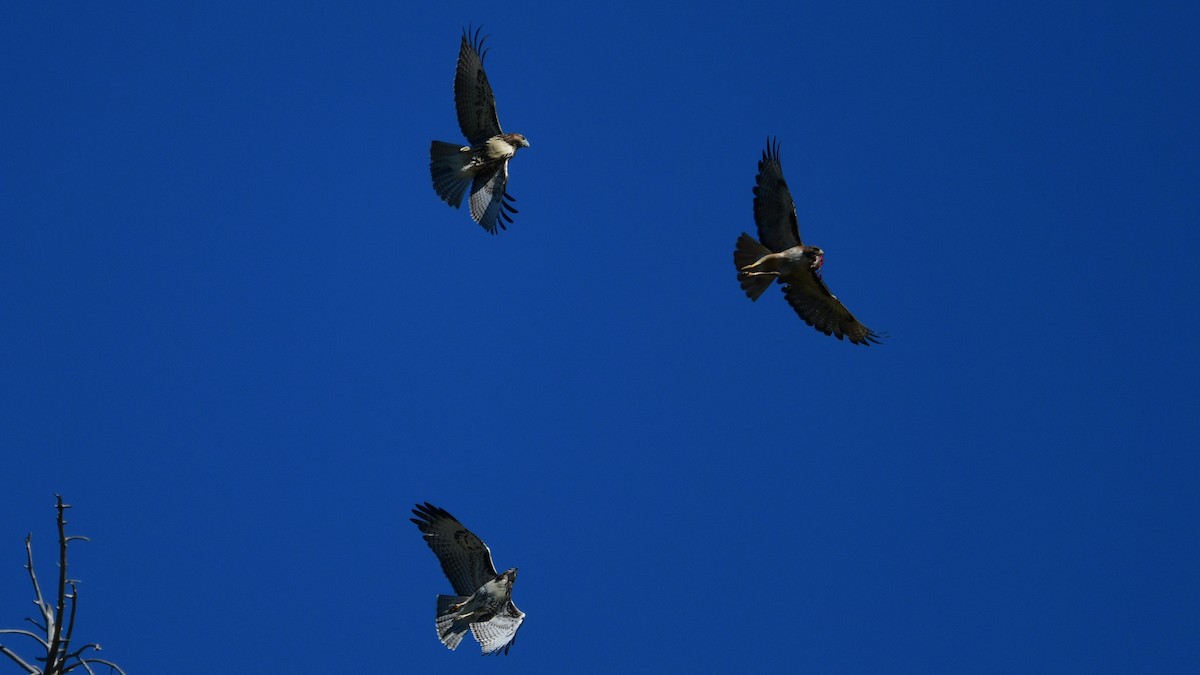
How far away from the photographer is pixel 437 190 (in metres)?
13.7

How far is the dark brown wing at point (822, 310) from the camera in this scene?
1330cm

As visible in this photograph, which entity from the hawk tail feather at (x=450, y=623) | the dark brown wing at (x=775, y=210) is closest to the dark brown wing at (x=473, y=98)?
the dark brown wing at (x=775, y=210)

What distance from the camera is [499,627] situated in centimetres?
1082

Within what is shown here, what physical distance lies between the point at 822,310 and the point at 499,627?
209 inches

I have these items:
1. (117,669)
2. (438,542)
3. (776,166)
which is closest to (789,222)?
(776,166)

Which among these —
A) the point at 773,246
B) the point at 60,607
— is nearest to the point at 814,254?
the point at 773,246

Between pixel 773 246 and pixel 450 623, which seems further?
pixel 773 246

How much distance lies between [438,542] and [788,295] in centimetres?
507

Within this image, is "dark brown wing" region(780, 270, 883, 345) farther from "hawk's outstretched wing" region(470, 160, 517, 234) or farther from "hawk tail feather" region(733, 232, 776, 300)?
"hawk's outstretched wing" region(470, 160, 517, 234)

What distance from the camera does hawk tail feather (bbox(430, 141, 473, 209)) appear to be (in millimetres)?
13648

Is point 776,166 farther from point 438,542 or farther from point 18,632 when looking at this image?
point 18,632

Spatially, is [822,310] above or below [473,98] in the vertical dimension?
below

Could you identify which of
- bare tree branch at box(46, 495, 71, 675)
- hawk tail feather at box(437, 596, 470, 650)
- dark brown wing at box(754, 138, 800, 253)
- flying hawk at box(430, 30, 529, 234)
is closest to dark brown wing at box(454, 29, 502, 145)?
flying hawk at box(430, 30, 529, 234)

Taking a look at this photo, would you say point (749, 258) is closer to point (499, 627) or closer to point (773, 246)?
point (773, 246)
